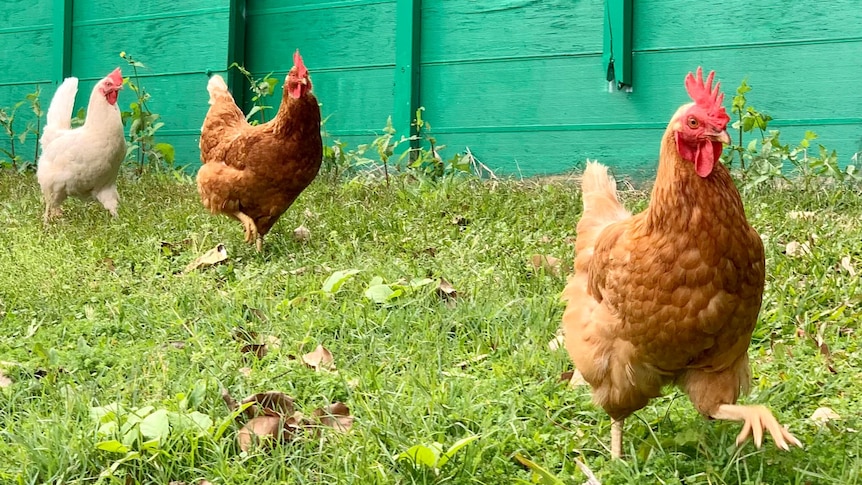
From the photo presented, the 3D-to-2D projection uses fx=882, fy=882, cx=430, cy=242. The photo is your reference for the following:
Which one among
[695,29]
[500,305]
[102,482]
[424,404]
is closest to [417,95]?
[695,29]

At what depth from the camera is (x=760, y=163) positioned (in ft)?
16.5

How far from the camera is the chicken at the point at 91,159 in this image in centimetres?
605

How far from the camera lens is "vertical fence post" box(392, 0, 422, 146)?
6473mm

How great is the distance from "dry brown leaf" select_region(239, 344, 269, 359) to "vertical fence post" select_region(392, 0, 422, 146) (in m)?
3.50

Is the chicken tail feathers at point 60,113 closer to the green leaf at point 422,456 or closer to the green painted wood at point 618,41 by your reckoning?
the green painted wood at point 618,41

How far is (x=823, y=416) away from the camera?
264 cm

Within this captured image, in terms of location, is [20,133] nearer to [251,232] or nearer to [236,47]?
[236,47]

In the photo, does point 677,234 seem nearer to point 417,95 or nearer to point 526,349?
point 526,349

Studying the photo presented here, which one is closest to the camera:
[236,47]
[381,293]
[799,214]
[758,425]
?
[758,425]

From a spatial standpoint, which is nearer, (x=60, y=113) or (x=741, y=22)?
(x=741, y=22)

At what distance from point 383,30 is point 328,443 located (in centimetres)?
480

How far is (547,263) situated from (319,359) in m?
1.30

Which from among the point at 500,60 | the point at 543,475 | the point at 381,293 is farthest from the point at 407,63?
the point at 543,475

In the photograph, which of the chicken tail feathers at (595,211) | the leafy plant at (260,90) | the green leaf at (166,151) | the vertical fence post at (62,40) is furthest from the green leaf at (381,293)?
the vertical fence post at (62,40)
